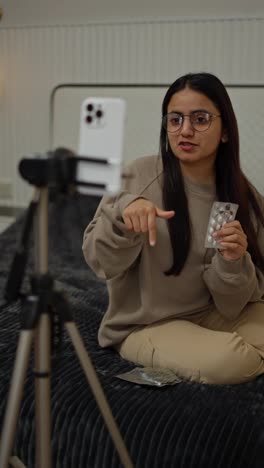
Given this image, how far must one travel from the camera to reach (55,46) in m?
3.06

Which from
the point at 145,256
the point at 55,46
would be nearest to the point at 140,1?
the point at 55,46

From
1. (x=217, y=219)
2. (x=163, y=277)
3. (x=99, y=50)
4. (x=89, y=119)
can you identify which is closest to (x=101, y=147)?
(x=89, y=119)

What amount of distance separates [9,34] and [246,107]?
129 centimetres

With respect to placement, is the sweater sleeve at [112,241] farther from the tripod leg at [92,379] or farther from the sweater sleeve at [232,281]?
the tripod leg at [92,379]

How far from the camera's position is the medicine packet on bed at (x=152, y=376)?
4.71ft

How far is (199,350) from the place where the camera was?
4.86ft

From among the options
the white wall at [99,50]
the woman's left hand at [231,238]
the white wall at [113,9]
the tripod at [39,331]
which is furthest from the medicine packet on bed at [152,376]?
the white wall at [113,9]

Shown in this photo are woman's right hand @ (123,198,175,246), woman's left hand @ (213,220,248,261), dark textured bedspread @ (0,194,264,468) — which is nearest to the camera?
woman's right hand @ (123,198,175,246)

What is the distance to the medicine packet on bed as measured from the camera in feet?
4.71

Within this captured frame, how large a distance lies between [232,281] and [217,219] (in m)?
0.17

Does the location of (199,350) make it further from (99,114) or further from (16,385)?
(99,114)

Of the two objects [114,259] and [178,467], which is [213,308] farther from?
[178,467]

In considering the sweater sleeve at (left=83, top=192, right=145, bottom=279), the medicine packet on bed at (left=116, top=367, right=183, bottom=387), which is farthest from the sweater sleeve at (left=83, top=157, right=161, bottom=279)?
the medicine packet on bed at (left=116, top=367, right=183, bottom=387)

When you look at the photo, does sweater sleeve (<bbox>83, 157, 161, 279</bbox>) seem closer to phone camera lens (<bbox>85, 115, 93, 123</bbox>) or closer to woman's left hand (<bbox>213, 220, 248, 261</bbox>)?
woman's left hand (<bbox>213, 220, 248, 261</bbox>)
